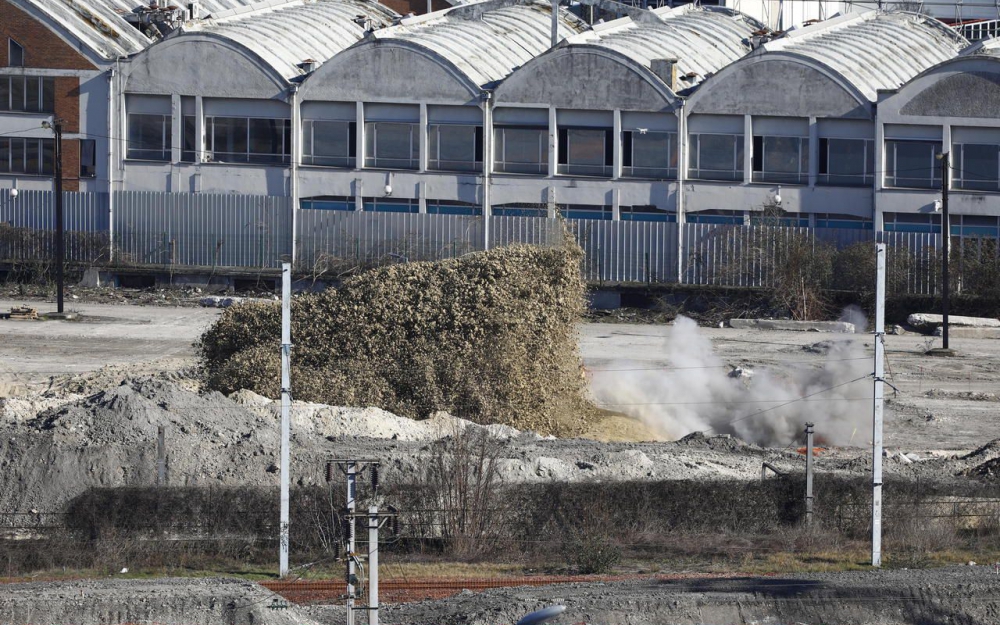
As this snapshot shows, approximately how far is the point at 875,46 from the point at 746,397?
23.8 meters

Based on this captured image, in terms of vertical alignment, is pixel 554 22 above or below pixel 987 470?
above

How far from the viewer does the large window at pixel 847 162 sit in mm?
43781

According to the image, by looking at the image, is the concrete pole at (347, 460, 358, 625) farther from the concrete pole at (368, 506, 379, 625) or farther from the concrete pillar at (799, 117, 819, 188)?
the concrete pillar at (799, 117, 819, 188)

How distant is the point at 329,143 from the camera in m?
46.9

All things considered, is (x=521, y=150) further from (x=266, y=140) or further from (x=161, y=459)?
(x=161, y=459)

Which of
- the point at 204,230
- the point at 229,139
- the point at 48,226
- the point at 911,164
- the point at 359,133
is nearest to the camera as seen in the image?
the point at 911,164

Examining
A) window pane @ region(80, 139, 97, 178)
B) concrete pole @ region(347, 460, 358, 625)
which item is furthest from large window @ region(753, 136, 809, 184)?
concrete pole @ region(347, 460, 358, 625)

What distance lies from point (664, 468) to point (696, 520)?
234 cm

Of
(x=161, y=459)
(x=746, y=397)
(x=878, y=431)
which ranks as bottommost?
(x=161, y=459)

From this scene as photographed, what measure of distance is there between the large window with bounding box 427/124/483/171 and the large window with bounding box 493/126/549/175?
0.59 meters

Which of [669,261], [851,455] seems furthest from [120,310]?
[851,455]

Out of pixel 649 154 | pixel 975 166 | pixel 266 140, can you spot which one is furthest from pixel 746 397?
pixel 266 140

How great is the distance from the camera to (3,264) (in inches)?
1801

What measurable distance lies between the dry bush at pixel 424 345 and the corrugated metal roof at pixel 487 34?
22.0 meters
